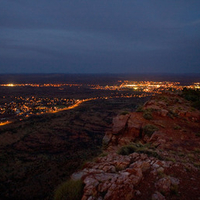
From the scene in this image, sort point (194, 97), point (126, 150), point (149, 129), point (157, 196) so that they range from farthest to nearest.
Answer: point (194, 97) < point (149, 129) < point (126, 150) < point (157, 196)

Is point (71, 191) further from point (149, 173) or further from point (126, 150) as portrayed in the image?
point (126, 150)

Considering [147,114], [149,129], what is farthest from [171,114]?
[149,129]

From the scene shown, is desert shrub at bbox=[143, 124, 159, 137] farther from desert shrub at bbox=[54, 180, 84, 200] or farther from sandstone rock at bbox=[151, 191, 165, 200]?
desert shrub at bbox=[54, 180, 84, 200]

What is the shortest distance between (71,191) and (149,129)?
24.4 ft

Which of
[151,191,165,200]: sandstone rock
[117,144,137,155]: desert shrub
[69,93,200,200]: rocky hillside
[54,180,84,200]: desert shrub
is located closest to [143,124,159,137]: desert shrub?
[69,93,200,200]: rocky hillside

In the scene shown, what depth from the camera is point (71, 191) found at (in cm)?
462

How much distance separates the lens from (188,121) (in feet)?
43.9

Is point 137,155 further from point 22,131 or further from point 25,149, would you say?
point 22,131

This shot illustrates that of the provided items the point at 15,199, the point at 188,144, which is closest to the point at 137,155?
the point at 188,144

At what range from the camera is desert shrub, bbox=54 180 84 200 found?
14.8 ft

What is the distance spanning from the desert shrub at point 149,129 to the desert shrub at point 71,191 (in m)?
7.01

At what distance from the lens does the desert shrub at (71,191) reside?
4.52m

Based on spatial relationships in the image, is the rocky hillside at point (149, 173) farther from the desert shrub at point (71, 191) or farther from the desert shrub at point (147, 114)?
the desert shrub at point (147, 114)

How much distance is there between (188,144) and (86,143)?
17419 millimetres
